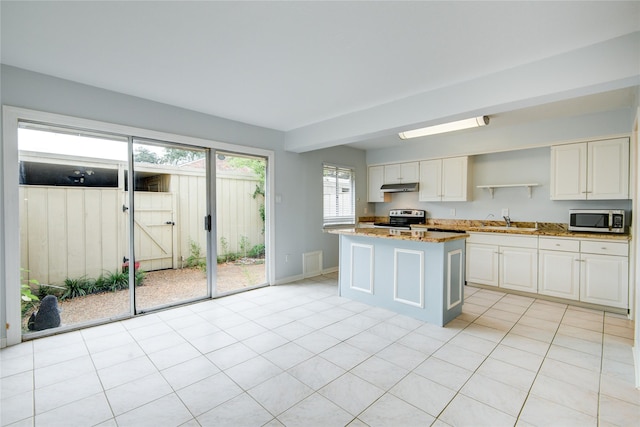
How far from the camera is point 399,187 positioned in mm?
5816

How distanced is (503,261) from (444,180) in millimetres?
1691

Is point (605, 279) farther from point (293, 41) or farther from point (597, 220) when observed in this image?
point (293, 41)

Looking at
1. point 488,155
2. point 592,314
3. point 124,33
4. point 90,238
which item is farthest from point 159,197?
point 592,314

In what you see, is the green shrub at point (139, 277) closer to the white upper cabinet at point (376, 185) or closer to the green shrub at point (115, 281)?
the green shrub at point (115, 281)

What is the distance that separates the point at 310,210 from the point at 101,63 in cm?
350

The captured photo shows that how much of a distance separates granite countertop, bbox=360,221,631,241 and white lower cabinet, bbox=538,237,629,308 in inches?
3.0

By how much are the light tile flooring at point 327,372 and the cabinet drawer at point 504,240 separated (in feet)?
3.30

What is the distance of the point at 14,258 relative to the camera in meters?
2.65

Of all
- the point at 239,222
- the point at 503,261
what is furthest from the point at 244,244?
the point at 503,261

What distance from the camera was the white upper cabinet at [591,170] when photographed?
3.62 metres

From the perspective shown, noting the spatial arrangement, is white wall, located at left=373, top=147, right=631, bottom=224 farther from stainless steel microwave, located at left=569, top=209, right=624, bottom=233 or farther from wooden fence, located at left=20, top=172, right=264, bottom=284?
wooden fence, located at left=20, top=172, right=264, bottom=284

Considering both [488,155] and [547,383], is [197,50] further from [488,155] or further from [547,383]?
[488,155]

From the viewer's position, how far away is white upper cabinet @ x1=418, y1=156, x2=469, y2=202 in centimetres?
503

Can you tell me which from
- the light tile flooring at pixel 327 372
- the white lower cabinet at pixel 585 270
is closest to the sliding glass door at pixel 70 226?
the light tile flooring at pixel 327 372
